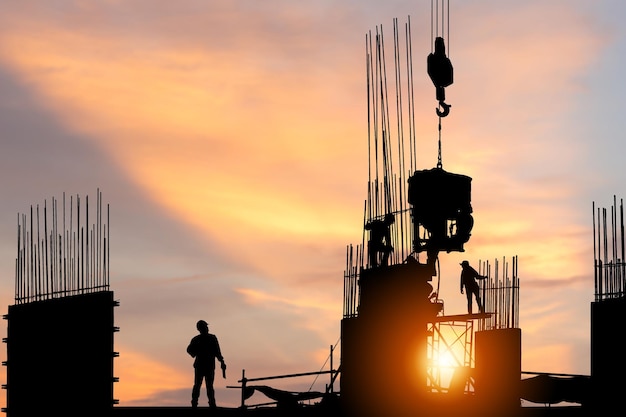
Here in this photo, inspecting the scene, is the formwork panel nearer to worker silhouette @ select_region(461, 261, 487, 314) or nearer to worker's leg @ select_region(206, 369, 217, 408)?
worker's leg @ select_region(206, 369, 217, 408)

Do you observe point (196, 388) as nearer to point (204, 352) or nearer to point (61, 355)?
point (204, 352)

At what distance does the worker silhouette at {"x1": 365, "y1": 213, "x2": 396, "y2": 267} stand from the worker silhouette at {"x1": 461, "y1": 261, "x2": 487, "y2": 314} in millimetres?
5446

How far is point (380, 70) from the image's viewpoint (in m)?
37.2

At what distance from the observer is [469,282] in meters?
38.8

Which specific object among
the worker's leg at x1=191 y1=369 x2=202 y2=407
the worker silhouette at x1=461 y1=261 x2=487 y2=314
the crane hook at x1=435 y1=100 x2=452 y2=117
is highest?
the crane hook at x1=435 y1=100 x2=452 y2=117

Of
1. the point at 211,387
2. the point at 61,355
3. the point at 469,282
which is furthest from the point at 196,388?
the point at 469,282

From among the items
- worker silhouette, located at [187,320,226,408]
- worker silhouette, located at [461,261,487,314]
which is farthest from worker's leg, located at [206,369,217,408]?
worker silhouette, located at [461,261,487,314]

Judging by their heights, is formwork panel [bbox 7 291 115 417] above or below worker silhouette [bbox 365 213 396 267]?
below

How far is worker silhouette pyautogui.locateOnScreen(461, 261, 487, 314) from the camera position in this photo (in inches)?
1527

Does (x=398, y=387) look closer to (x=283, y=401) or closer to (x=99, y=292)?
(x=283, y=401)

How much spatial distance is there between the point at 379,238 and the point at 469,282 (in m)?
5.88

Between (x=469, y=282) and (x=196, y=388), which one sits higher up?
(x=469, y=282)

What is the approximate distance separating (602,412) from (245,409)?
8876 millimetres

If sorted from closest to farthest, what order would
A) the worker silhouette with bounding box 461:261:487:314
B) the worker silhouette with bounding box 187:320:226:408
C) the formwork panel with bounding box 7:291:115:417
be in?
1. the worker silhouette with bounding box 187:320:226:408
2. the formwork panel with bounding box 7:291:115:417
3. the worker silhouette with bounding box 461:261:487:314
